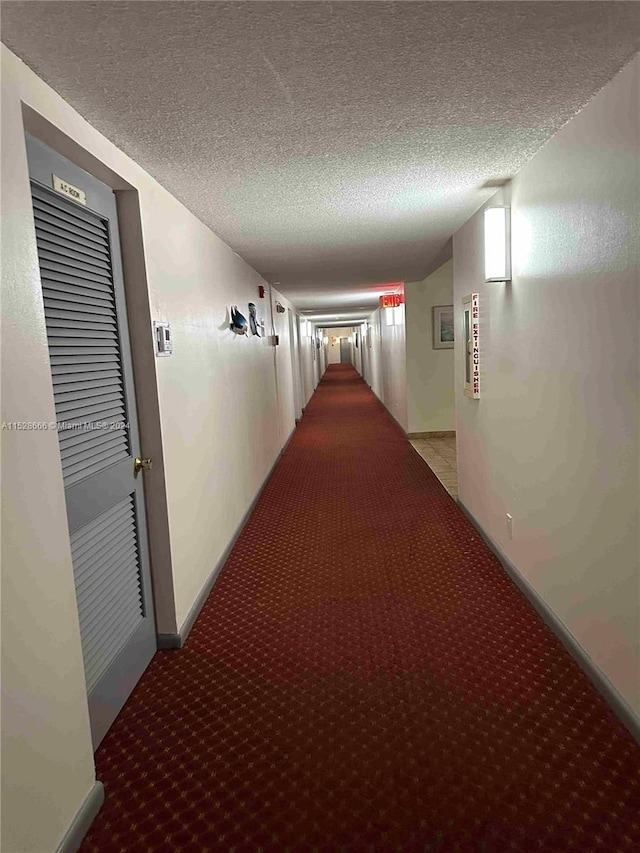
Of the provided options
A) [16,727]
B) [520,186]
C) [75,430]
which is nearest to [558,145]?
[520,186]

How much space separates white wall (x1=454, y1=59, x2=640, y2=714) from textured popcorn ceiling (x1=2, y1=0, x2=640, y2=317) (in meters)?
0.21

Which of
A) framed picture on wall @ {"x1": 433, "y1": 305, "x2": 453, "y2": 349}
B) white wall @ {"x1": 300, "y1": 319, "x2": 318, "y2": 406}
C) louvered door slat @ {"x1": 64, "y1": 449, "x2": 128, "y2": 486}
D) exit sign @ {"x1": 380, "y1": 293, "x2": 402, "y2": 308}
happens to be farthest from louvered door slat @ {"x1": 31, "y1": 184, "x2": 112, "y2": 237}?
white wall @ {"x1": 300, "y1": 319, "x2": 318, "y2": 406}

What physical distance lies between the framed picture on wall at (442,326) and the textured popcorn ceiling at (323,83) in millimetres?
4826

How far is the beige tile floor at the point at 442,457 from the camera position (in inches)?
225

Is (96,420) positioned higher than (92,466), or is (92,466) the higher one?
(96,420)

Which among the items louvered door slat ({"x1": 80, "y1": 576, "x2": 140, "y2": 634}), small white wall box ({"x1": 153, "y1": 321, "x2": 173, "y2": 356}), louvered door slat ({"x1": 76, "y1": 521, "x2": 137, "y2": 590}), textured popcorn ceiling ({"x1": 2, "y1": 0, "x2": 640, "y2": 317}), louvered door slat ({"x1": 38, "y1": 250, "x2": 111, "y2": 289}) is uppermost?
textured popcorn ceiling ({"x1": 2, "y1": 0, "x2": 640, "y2": 317})

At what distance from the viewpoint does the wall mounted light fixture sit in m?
3.10

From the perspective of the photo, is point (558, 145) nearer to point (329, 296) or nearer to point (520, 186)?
point (520, 186)

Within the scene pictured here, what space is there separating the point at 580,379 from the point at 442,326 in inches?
234

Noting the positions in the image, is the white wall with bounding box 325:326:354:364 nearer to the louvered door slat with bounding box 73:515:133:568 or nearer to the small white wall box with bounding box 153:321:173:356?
the small white wall box with bounding box 153:321:173:356

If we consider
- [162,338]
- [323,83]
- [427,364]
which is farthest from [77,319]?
[427,364]

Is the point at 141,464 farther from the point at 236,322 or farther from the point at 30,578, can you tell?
the point at 236,322

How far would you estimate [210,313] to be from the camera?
3.79m

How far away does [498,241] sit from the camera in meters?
3.12
